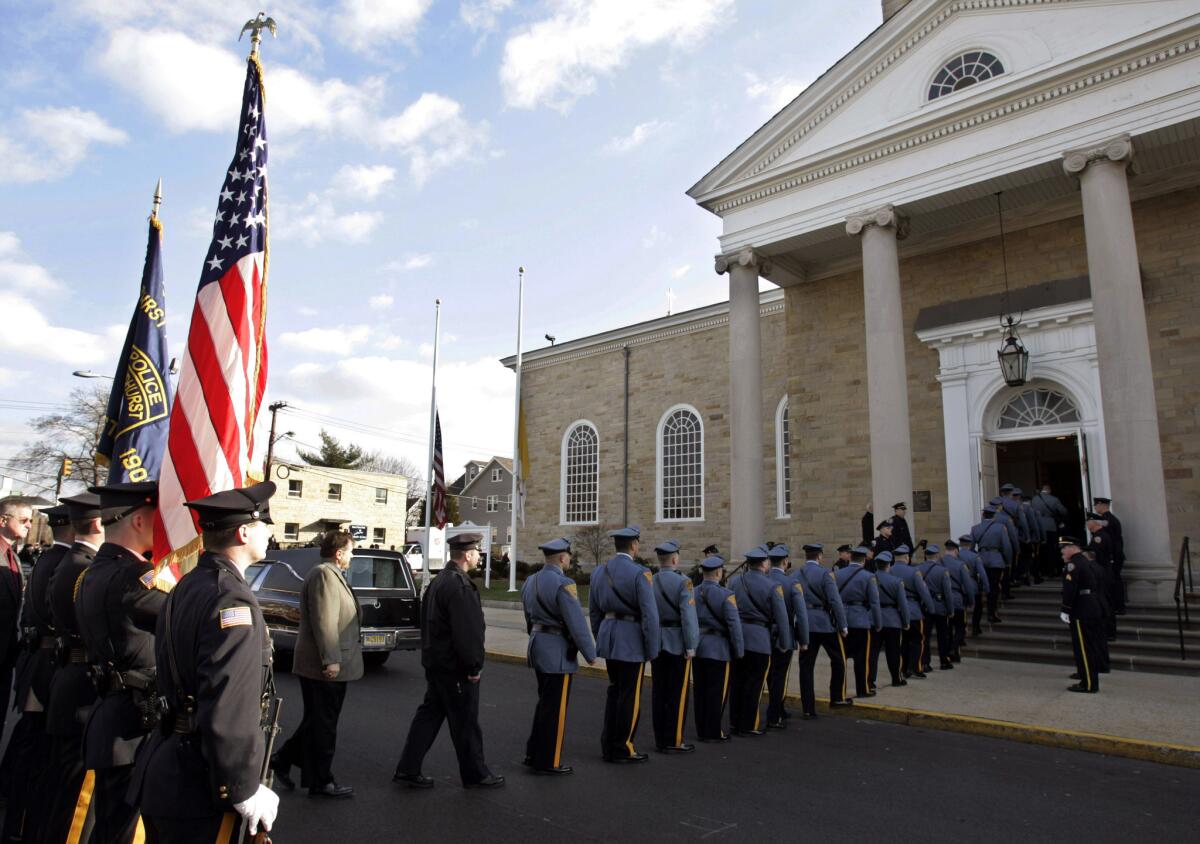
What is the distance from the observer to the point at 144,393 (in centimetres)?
689

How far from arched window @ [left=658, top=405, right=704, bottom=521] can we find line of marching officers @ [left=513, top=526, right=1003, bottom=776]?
1690 cm

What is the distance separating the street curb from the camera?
22.3 feet

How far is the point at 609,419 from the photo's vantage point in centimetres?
3025

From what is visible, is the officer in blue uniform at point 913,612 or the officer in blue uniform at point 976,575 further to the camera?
the officer in blue uniform at point 976,575

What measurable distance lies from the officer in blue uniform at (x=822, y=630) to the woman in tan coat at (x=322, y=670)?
491 cm

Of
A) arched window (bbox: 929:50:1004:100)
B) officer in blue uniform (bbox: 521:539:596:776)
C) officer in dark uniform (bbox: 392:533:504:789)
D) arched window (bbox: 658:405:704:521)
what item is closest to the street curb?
officer in blue uniform (bbox: 521:539:596:776)

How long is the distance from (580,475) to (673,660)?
939 inches

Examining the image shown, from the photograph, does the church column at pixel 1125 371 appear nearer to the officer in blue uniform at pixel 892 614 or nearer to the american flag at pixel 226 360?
the officer in blue uniform at pixel 892 614

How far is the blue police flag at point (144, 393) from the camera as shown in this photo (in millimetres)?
6555

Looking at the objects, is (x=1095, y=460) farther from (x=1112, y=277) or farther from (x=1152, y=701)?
(x=1152, y=701)

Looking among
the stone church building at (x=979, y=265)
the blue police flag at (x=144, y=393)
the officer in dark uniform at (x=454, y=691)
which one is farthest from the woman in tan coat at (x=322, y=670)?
the stone church building at (x=979, y=265)

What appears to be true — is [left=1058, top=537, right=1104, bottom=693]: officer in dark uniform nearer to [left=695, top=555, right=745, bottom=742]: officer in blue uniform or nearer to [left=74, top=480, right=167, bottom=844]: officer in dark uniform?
[left=695, top=555, right=745, bottom=742]: officer in blue uniform

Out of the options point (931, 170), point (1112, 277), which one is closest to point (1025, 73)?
point (931, 170)

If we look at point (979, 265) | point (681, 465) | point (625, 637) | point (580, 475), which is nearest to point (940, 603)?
point (625, 637)
